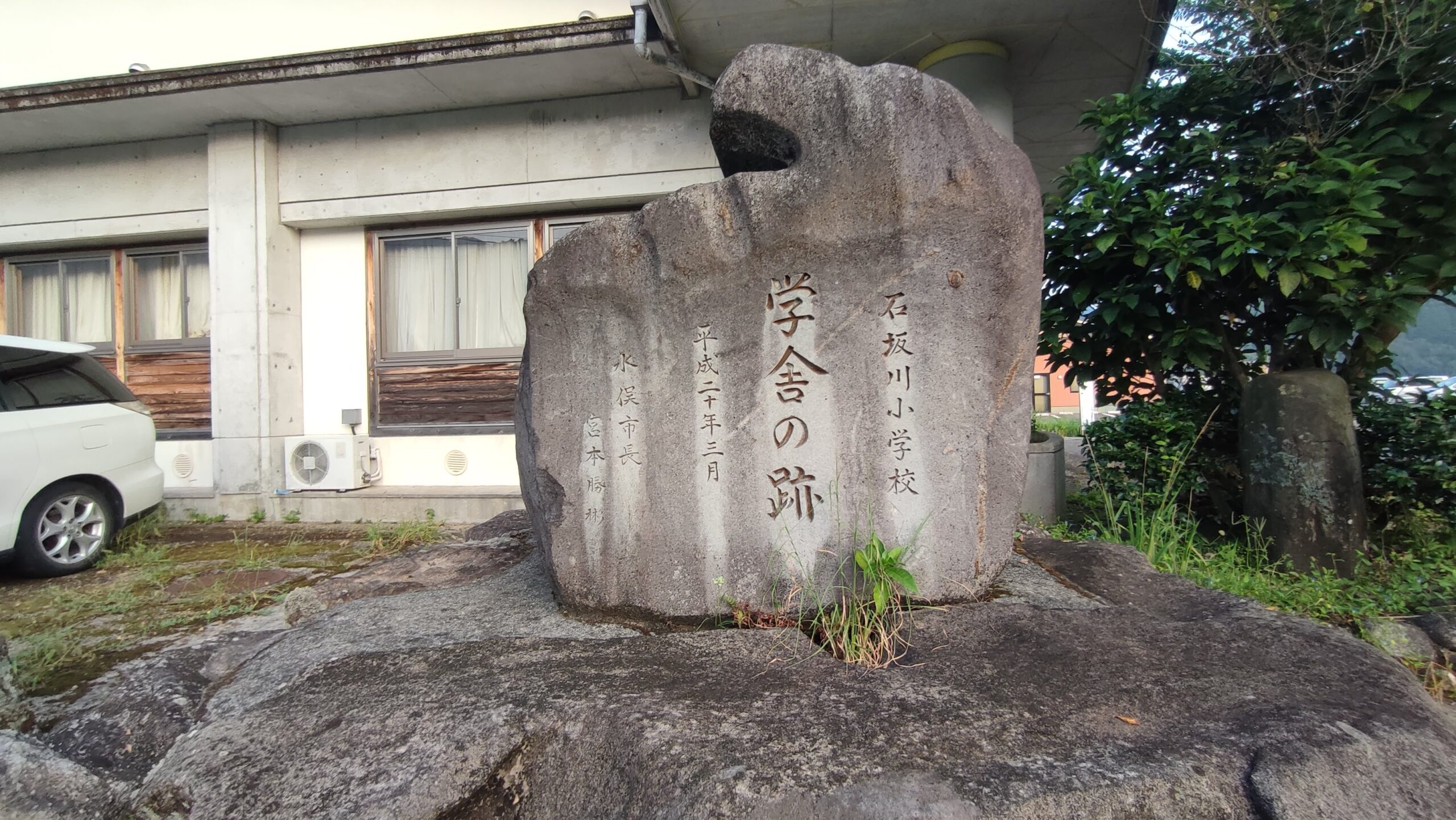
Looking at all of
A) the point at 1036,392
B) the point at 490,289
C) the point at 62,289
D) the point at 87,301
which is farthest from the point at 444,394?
the point at 1036,392

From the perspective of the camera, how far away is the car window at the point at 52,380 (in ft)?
14.9

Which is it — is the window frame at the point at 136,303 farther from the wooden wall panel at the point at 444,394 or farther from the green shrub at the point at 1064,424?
the green shrub at the point at 1064,424

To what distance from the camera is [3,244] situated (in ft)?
22.8

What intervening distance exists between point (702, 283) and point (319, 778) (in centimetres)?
192

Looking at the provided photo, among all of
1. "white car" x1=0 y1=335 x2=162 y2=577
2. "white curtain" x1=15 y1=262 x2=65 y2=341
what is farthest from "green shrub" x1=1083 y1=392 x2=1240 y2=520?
"white curtain" x1=15 y1=262 x2=65 y2=341

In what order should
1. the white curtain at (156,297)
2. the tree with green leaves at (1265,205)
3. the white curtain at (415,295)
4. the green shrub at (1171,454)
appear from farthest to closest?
the white curtain at (156,297) < the white curtain at (415,295) < the green shrub at (1171,454) < the tree with green leaves at (1265,205)

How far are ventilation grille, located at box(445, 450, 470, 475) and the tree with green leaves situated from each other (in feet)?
16.5

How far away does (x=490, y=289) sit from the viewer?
6656 mm

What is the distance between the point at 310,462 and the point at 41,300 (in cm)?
375

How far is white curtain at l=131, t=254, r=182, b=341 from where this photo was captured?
23.2ft

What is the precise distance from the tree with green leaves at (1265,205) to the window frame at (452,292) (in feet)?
14.7

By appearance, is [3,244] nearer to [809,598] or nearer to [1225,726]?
[809,598]

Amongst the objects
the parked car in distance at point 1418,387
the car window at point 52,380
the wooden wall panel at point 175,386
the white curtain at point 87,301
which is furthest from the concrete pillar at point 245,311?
the parked car in distance at point 1418,387

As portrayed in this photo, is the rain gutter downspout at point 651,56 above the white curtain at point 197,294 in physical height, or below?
above
